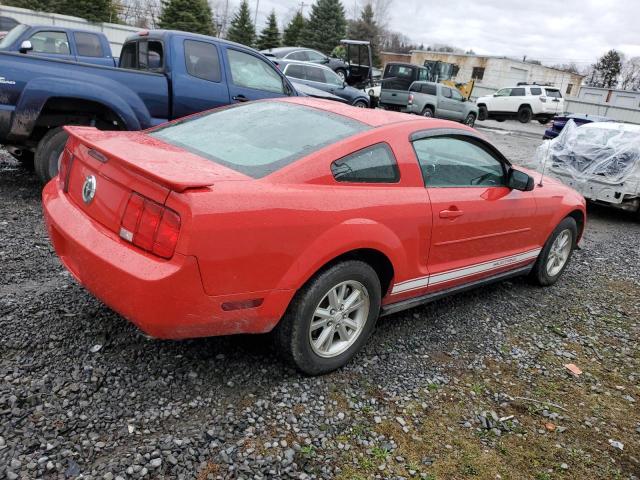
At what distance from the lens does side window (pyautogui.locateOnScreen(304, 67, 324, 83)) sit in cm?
1542

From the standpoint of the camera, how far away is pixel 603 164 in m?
7.84

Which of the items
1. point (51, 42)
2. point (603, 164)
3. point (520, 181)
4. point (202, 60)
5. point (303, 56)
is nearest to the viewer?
point (520, 181)

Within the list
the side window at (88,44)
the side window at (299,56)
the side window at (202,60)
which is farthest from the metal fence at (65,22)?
the side window at (202,60)

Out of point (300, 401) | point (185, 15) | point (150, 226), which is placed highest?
point (185, 15)

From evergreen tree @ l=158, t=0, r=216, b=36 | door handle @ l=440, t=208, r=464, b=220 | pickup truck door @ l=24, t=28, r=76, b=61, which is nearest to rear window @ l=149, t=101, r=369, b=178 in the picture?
door handle @ l=440, t=208, r=464, b=220

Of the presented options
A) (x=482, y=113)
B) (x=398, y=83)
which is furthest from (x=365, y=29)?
(x=398, y=83)

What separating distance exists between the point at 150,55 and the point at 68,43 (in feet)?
17.8

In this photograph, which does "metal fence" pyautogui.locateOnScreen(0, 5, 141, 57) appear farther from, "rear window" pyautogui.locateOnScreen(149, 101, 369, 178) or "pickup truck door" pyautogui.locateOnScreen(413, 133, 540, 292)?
"pickup truck door" pyautogui.locateOnScreen(413, 133, 540, 292)

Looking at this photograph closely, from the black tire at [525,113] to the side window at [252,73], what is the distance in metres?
22.9

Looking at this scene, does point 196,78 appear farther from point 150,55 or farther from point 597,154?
point 597,154

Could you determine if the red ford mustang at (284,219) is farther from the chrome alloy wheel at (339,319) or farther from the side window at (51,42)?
the side window at (51,42)

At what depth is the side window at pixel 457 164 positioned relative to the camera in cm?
337

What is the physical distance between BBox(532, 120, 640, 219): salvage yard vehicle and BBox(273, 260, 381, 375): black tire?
5704 mm

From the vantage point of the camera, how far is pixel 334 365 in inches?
119
